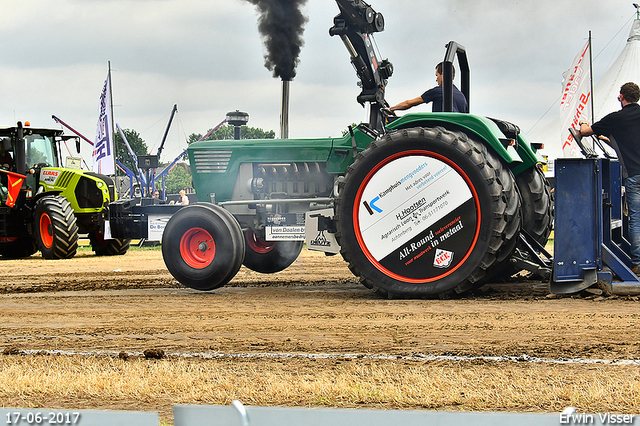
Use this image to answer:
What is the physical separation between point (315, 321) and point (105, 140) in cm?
1300

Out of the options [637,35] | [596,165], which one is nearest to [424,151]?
[596,165]

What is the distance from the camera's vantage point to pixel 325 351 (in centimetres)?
431

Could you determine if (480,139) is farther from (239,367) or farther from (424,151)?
(239,367)

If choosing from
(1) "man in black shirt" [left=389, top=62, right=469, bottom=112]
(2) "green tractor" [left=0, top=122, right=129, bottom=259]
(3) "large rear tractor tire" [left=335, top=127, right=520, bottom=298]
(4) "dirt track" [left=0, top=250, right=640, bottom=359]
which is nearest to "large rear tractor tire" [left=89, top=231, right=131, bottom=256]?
(2) "green tractor" [left=0, top=122, right=129, bottom=259]

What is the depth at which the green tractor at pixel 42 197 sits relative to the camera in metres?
14.0

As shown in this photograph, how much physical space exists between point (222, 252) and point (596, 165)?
3526 millimetres

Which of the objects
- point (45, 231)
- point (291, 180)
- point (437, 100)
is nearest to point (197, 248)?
point (291, 180)

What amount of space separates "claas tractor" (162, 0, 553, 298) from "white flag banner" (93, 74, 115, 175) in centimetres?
975

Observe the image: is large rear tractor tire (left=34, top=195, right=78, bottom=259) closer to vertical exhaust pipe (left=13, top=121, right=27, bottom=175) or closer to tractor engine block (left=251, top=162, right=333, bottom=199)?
vertical exhaust pipe (left=13, top=121, right=27, bottom=175)

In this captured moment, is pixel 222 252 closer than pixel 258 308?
No

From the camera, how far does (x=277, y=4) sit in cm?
867

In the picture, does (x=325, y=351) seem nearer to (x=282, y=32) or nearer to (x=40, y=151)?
(x=282, y=32)

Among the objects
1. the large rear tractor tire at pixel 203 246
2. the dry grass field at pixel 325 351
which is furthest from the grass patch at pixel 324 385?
the large rear tractor tire at pixel 203 246

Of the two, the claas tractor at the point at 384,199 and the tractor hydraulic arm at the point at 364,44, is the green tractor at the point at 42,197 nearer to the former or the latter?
the claas tractor at the point at 384,199
